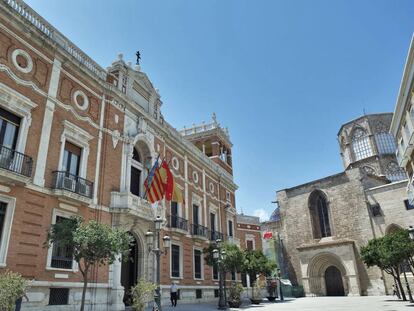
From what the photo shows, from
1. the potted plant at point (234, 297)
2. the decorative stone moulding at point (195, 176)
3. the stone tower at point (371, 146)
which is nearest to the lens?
the potted plant at point (234, 297)

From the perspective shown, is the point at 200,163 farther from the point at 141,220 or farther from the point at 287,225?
the point at 287,225

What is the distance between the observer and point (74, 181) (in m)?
14.2

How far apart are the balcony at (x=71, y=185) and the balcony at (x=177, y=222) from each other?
690cm

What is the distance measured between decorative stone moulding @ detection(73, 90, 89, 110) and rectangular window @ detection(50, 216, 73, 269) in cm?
547

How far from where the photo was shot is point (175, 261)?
832 inches

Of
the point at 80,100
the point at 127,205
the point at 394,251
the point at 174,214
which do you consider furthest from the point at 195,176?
the point at 394,251

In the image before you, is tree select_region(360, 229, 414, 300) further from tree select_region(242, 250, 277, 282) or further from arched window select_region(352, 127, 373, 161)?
arched window select_region(352, 127, 373, 161)

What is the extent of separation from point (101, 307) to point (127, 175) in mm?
6561

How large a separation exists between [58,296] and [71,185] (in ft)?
14.3

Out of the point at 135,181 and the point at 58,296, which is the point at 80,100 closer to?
the point at 135,181

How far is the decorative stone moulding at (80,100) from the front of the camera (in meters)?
15.7

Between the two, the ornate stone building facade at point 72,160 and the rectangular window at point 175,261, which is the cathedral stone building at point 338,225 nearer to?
the ornate stone building facade at point 72,160

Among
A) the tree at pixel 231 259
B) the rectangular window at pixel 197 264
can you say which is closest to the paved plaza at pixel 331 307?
the tree at pixel 231 259

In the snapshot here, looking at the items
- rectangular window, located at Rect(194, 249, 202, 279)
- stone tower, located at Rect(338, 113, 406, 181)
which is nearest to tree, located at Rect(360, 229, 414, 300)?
rectangular window, located at Rect(194, 249, 202, 279)
